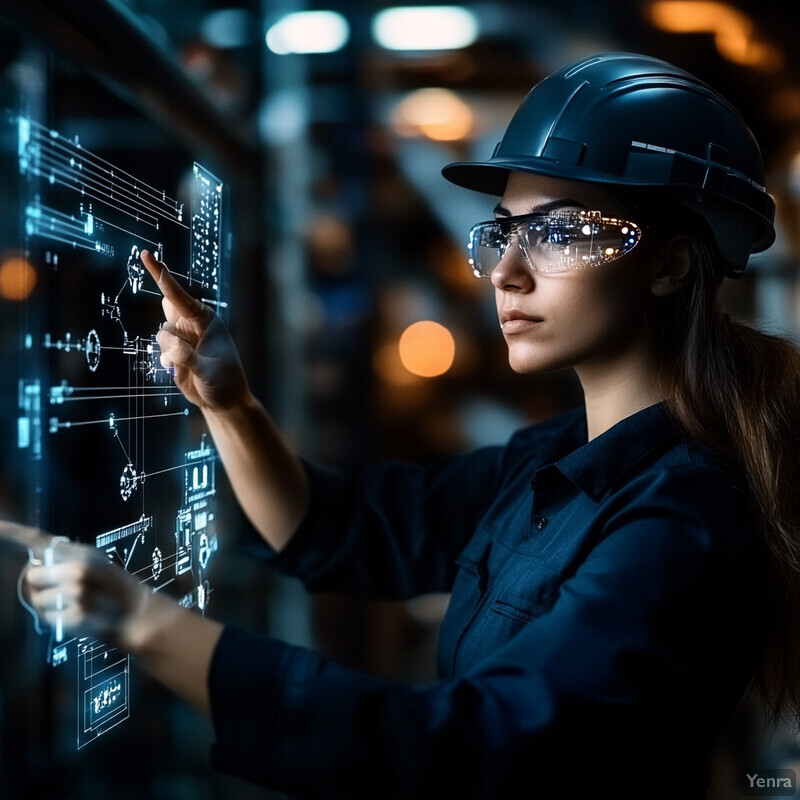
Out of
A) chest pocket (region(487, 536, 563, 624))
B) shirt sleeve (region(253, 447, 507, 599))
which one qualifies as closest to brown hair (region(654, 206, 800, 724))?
chest pocket (region(487, 536, 563, 624))

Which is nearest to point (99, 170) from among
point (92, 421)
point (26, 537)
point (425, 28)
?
point (92, 421)

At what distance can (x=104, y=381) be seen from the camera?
0.86m

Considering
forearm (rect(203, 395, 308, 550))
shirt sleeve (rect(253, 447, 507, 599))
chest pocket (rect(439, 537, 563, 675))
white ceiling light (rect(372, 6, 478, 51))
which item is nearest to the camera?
chest pocket (rect(439, 537, 563, 675))

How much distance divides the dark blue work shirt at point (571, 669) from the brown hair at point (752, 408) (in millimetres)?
31

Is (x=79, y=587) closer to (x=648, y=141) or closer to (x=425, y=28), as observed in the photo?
(x=648, y=141)

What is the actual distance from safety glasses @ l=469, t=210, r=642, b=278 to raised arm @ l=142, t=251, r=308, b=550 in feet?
1.35

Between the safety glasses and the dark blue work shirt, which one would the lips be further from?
the dark blue work shirt

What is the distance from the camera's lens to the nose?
3.19 feet

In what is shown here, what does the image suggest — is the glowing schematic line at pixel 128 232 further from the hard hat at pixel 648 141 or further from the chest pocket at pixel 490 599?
the chest pocket at pixel 490 599

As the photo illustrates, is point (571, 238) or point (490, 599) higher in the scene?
point (571, 238)

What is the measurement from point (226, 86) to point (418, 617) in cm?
123

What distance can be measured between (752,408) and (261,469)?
68cm

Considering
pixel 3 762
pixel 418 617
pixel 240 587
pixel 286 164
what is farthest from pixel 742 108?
pixel 3 762

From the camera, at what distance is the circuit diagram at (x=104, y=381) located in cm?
74
